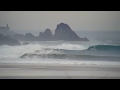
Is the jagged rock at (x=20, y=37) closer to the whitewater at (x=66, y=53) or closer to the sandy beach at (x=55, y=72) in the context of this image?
the whitewater at (x=66, y=53)

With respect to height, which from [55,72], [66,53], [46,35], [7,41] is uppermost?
[46,35]

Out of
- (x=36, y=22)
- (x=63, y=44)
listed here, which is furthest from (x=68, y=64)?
(x=36, y=22)

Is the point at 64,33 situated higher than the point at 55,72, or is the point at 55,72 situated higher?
the point at 64,33

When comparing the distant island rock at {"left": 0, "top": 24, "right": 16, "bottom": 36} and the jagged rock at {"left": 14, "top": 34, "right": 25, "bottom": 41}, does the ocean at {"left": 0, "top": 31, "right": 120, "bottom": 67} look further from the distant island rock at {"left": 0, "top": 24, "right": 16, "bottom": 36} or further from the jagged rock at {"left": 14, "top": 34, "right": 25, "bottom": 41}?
the distant island rock at {"left": 0, "top": 24, "right": 16, "bottom": 36}

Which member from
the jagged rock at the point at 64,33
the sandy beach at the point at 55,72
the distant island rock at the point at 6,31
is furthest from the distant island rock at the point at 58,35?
the sandy beach at the point at 55,72

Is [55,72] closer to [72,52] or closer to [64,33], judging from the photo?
[72,52]

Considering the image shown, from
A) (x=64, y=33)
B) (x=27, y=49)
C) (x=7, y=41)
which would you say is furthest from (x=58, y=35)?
(x=7, y=41)
